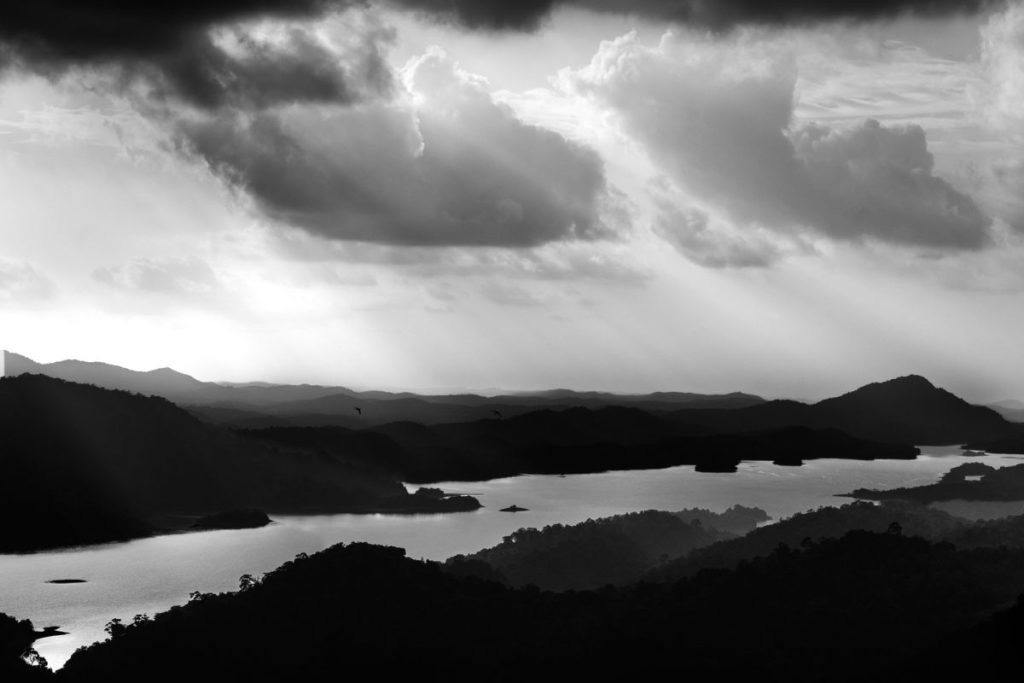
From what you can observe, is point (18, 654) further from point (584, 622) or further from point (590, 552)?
point (590, 552)

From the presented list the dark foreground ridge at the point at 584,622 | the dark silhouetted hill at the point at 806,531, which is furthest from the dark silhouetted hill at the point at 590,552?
the dark foreground ridge at the point at 584,622

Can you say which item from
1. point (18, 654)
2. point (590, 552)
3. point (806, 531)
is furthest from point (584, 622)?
point (18, 654)

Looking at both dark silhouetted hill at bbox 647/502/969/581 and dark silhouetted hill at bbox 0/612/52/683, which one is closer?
dark silhouetted hill at bbox 0/612/52/683

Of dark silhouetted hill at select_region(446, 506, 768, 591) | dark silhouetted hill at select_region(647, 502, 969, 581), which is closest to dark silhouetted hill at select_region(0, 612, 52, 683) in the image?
dark silhouetted hill at select_region(446, 506, 768, 591)

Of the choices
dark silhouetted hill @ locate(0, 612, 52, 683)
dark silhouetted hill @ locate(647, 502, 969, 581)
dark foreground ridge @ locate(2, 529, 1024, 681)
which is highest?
dark silhouetted hill @ locate(647, 502, 969, 581)

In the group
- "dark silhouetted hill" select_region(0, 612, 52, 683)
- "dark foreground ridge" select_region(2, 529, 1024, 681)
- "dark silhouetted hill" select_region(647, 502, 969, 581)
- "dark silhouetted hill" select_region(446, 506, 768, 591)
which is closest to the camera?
"dark foreground ridge" select_region(2, 529, 1024, 681)

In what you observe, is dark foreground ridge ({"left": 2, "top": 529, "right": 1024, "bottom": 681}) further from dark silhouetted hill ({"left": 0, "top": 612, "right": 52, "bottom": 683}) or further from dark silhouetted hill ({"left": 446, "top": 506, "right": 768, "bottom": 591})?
dark silhouetted hill ({"left": 446, "top": 506, "right": 768, "bottom": 591})

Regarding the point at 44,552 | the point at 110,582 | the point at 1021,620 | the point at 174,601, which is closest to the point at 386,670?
the point at 1021,620

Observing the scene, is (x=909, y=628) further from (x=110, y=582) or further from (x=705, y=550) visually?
(x=110, y=582)

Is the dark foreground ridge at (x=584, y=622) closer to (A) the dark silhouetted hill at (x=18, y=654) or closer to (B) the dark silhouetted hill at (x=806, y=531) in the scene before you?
(A) the dark silhouetted hill at (x=18, y=654)
